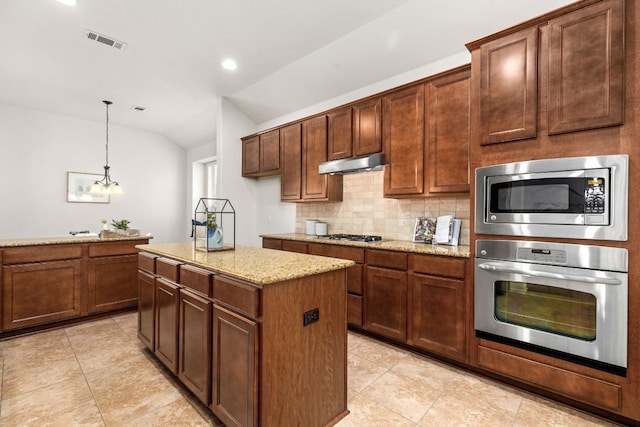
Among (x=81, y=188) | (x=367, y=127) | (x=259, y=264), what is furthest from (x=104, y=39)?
(x=81, y=188)

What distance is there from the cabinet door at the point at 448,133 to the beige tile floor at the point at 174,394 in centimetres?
154

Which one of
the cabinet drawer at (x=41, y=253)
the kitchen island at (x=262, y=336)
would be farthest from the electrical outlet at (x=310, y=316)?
the cabinet drawer at (x=41, y=253)

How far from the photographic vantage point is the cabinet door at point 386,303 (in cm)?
270

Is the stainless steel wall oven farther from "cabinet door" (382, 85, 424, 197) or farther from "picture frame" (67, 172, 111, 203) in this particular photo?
"picture frame" (67, 172, 111, 203)

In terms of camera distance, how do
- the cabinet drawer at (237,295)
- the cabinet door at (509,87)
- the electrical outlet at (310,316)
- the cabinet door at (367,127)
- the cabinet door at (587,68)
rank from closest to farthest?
1. the cabinet drawer at (237,295)
2. the electrical outlet at (310,316)
3. the cabinet door at (587,68)
4. the cabinet door at (509,87)
5. the cabinet door at (367,127)

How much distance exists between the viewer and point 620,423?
1.81 m

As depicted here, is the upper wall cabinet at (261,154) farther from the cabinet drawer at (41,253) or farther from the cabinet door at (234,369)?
the cabinet door at (234,369)

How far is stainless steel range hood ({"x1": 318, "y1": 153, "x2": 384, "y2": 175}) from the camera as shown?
10.1 feet

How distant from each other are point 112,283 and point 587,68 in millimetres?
4805

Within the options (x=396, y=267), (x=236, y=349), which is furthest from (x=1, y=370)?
(x=396, y=267)

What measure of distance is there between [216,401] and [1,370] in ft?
6.74

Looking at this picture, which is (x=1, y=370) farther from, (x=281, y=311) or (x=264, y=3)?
(x=264, y=3)

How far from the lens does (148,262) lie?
2.54 meters

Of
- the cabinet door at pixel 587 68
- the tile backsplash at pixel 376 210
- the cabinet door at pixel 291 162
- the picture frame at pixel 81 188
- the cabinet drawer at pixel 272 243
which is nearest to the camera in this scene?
the cabinet door at pixel 587 68
